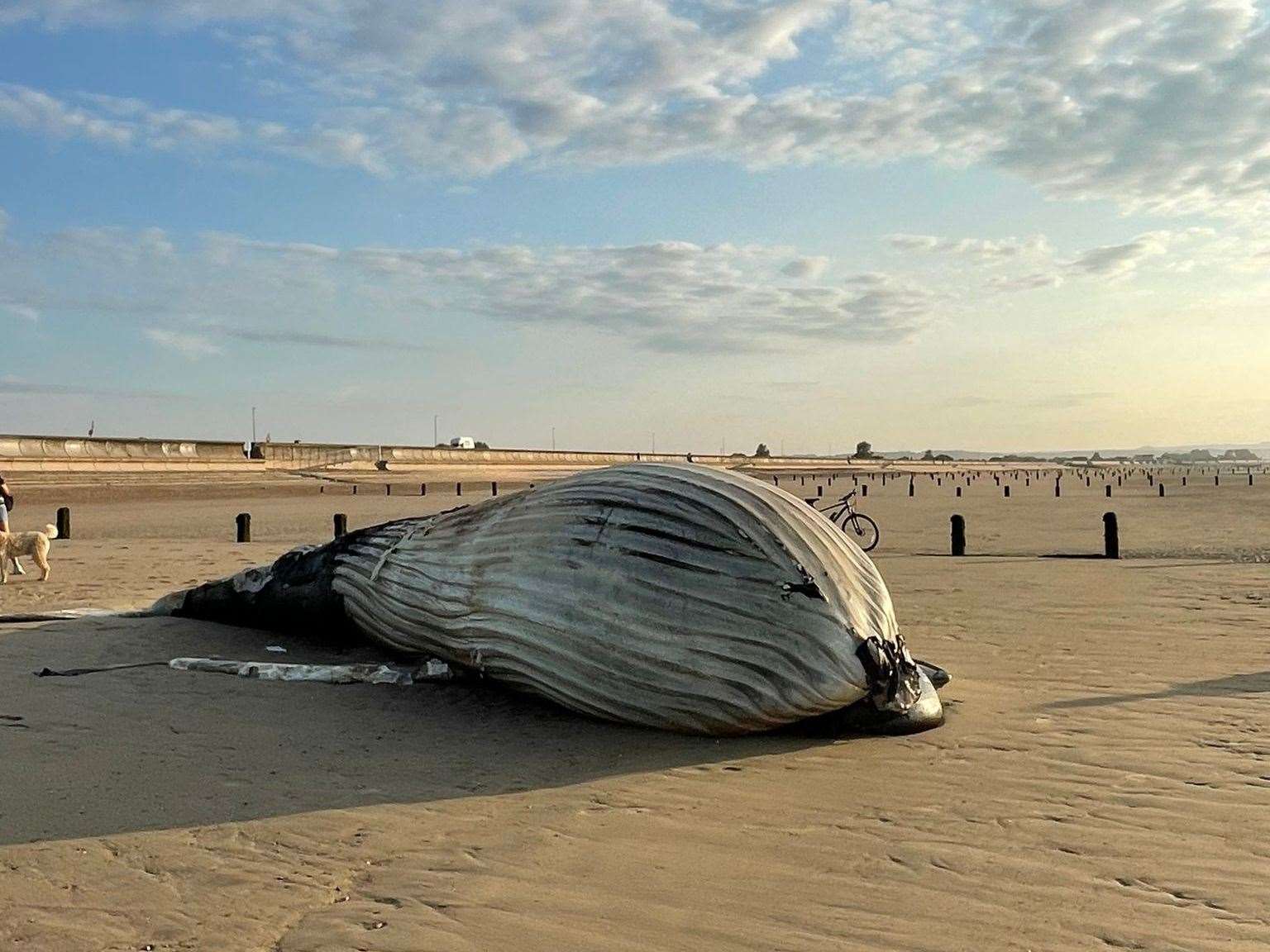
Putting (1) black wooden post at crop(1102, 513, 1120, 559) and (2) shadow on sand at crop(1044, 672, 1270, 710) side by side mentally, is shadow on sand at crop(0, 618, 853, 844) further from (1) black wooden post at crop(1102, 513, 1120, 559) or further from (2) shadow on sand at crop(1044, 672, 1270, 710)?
(1) black wooden post at crop(1102, 513, 1120, 559)

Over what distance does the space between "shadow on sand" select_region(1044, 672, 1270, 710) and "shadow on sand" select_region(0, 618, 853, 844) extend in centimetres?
188

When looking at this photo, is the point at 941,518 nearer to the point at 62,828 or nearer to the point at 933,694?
the point at 933,694

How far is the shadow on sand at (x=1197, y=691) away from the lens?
6.07 metres

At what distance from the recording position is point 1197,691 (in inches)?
251

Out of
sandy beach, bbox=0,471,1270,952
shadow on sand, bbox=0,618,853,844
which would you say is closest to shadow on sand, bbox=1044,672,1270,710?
sandy beach, bbox=0,471,1270,952

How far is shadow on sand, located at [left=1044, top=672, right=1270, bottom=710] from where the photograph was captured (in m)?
6.07

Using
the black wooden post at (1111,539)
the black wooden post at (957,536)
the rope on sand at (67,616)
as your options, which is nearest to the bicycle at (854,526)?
the black wooden post at (957,536)

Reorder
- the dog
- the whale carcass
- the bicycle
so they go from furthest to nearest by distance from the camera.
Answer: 1. the bicycle
2. the dog
3. the whale carcass

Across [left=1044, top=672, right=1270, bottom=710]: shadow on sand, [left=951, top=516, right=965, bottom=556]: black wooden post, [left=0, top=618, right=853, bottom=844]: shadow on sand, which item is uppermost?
[left=951, top=516, right=965, bottom=556]: black wooden post

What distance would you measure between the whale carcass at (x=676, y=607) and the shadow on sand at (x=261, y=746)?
223 mm

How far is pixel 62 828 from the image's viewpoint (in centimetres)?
375

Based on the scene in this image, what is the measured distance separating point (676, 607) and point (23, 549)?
9668 mm

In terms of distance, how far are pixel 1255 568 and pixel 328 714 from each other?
39.6 feet

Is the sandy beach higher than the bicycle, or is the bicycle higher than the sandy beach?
the bicycle
